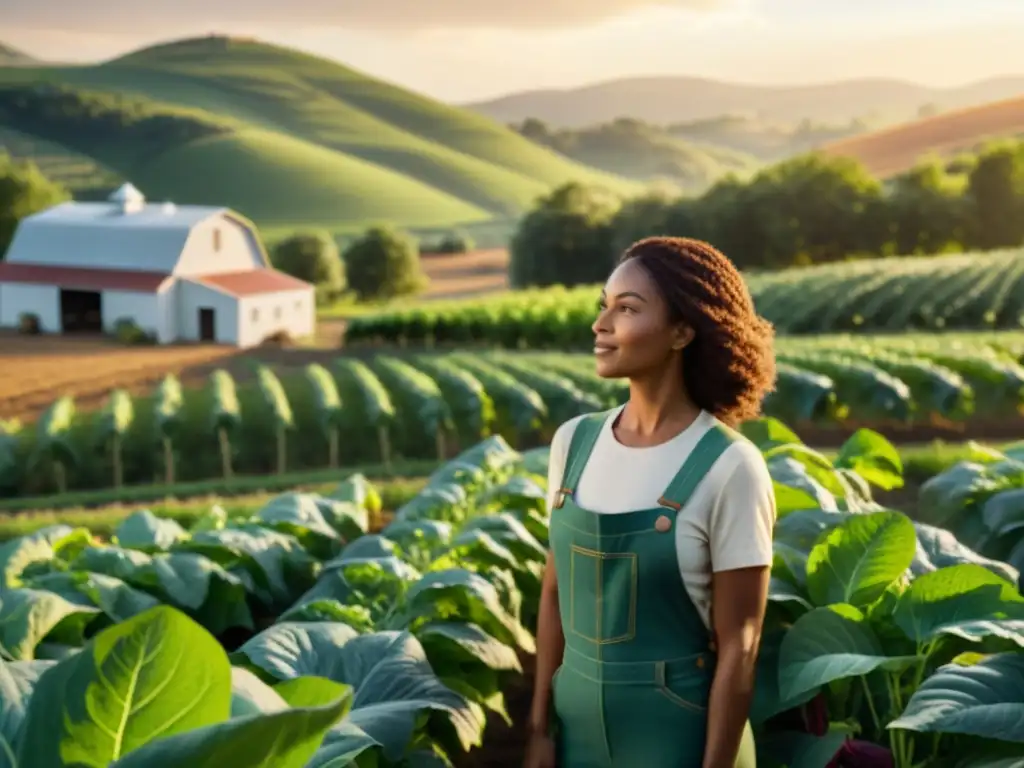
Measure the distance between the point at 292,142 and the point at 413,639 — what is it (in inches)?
854

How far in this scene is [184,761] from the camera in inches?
45.4

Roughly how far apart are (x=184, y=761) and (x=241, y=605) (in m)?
2.08

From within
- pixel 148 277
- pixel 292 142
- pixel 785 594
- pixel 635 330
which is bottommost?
pixel 148 277

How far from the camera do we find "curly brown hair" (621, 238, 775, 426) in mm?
1822

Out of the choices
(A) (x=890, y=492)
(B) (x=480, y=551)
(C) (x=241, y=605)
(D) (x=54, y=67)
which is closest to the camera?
(B) (x=480, y=551)

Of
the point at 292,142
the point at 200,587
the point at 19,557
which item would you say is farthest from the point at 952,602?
the point at 292,142

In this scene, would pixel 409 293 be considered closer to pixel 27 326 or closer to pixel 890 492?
pixel 27 326

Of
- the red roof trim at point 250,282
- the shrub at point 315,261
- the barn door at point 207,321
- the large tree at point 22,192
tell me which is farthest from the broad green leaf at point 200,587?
the shrub at point 315,261

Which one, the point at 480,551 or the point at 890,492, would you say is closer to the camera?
the point at 480,551

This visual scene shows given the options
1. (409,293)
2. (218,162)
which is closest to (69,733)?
(218,162)

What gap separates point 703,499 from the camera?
1.75m

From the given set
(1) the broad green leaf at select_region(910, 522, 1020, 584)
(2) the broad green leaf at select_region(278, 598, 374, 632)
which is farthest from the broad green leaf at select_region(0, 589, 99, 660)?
(1) the broad green leaf at select_region(910, 522, 1020, 584)

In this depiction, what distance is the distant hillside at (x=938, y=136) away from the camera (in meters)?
31.3

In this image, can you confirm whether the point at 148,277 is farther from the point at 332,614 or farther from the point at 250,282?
the point at 332,614
